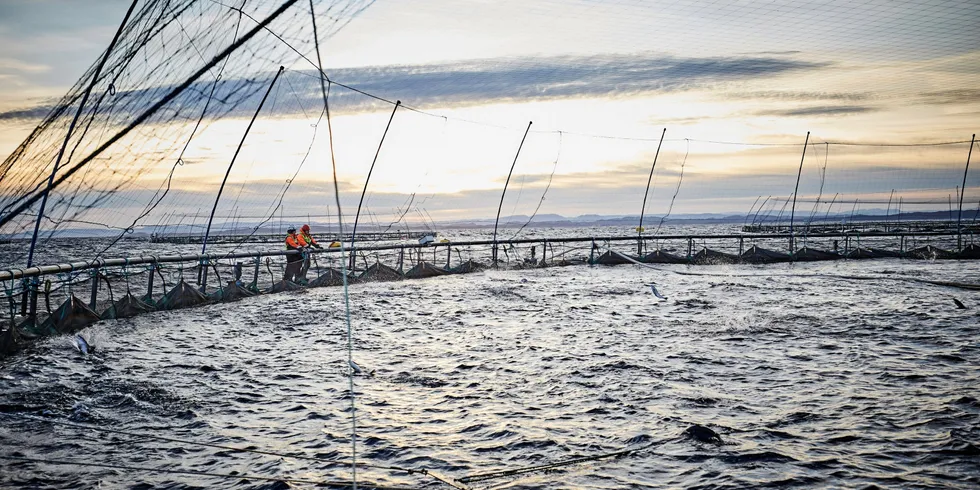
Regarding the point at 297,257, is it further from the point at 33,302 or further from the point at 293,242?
the point at 33,302

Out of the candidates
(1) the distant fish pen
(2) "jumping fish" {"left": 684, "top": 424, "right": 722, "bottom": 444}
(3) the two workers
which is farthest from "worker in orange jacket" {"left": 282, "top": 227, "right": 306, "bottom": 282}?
(2) "jumping fish" {"left": 684, "top": 424, "right": 722, "bottom": 444}

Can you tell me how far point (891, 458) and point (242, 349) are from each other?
7958 mm

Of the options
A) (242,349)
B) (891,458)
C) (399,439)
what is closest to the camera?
(891,458)

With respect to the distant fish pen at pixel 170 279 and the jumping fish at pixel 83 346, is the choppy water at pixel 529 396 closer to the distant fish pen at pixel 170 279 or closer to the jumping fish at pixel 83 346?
the jumping fish at pixel 83 346

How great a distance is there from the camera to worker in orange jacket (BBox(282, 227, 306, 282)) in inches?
737

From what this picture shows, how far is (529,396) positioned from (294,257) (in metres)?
13.4

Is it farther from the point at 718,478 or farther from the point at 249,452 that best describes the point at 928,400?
the point at 249,452

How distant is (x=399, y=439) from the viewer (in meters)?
5.58

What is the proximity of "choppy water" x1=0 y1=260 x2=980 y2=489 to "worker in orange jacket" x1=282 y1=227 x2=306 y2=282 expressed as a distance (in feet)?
17.0

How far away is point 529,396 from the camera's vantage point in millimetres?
6973

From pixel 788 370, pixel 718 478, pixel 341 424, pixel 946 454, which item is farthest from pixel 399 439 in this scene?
pixel 788 370

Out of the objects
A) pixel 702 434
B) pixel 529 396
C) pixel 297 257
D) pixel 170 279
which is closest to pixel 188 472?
pixel 529 396

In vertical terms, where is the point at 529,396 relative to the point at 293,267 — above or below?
below

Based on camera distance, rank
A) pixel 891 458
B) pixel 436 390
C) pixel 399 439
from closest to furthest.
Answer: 1. pixel 891 458
2. pixel 399 439
3. pixel 436 390
